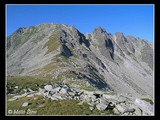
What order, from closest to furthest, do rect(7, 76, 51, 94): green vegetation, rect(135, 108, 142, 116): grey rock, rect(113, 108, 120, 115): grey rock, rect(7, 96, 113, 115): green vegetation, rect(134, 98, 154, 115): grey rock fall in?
1. rect(7, 96, 113, 115): green vegetation
2. rect(113, 108, 120, 115): grey rock
3. rect(135, 108, 142, 116): grey rock
4. rect(134, 98, 154, 115): grey rock
5. rect(7, 76, 51, 94): green vegetation

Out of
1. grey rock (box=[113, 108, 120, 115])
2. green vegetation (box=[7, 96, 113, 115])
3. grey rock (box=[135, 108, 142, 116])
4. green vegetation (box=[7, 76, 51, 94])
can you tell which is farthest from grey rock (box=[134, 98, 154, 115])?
green vegetation (box=[7, 76, 51, 94])

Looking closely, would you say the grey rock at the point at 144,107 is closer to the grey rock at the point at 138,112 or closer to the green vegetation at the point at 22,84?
the grey rock at the point at 138,112

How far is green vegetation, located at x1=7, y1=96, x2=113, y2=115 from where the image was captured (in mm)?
47984

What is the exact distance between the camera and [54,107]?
50031 mm

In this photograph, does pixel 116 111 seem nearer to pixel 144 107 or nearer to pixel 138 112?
pixel 138 112

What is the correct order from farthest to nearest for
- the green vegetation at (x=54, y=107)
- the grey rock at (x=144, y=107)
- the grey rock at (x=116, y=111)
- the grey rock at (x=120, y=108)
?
the grey rock at (x=144, y=107) < the grey rock at (x=120, y=108) < the grey rock at (x=116, y=111) < the green vegetation at (x=54, y=107)

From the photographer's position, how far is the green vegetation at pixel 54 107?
1889 inches

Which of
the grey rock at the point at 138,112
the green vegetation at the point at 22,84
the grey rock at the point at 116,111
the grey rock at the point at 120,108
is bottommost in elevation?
the grey rock at the point at 138,112

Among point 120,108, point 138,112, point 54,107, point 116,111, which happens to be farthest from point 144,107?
point 54,107

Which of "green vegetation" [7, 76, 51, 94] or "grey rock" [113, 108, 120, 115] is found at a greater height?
"green vegetation" [7, 76, 51, 94]

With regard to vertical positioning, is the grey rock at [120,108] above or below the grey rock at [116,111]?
above

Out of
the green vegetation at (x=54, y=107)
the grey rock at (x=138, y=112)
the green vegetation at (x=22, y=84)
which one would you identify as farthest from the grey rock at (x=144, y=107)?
the green vegetation at (x=22, y=84)

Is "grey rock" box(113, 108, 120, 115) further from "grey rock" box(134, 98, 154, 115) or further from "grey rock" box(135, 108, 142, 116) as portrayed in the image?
"grey rock" box(134, 98, 154, 115)
